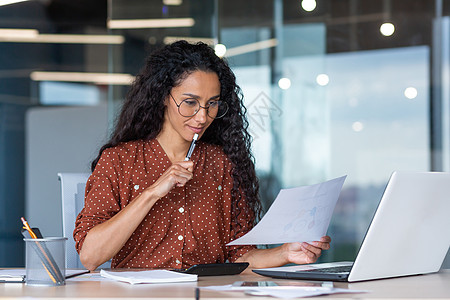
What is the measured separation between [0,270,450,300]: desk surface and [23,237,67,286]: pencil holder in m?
0.02

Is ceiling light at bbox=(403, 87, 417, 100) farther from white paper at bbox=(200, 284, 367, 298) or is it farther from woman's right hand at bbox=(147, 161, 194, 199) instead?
white paper at bbox=(200, 284, 367, 298)

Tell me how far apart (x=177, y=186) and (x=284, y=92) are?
195 centimetres

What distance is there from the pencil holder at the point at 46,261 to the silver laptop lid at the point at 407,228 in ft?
1.94

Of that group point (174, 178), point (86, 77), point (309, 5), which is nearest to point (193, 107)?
point (174, 178)

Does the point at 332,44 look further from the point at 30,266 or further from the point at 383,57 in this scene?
the point at 30,266

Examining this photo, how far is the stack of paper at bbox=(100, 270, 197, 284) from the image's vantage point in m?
1.29

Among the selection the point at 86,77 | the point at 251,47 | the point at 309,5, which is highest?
the point at 309,5

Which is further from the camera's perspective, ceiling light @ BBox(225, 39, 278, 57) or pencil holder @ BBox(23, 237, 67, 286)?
ceiling light @ BBox(225, 39, 278, 57)

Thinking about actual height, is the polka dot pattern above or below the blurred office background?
below

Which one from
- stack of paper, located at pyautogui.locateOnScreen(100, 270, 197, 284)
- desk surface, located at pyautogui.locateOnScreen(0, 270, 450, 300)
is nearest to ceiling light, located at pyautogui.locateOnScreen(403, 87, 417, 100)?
desk surface, located at pyautogui.locateOnScreen(0, 270, 450, 300)

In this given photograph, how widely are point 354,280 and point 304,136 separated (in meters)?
2.45

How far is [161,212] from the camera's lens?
6.29 feet

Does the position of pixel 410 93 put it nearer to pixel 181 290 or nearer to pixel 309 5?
pixel 309 5

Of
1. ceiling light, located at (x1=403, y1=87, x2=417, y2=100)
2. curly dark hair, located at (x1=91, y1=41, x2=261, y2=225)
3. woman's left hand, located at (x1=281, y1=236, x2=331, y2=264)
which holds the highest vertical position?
ceiling light, located at (x1=403, y1=87, x2=417, y2=100)
